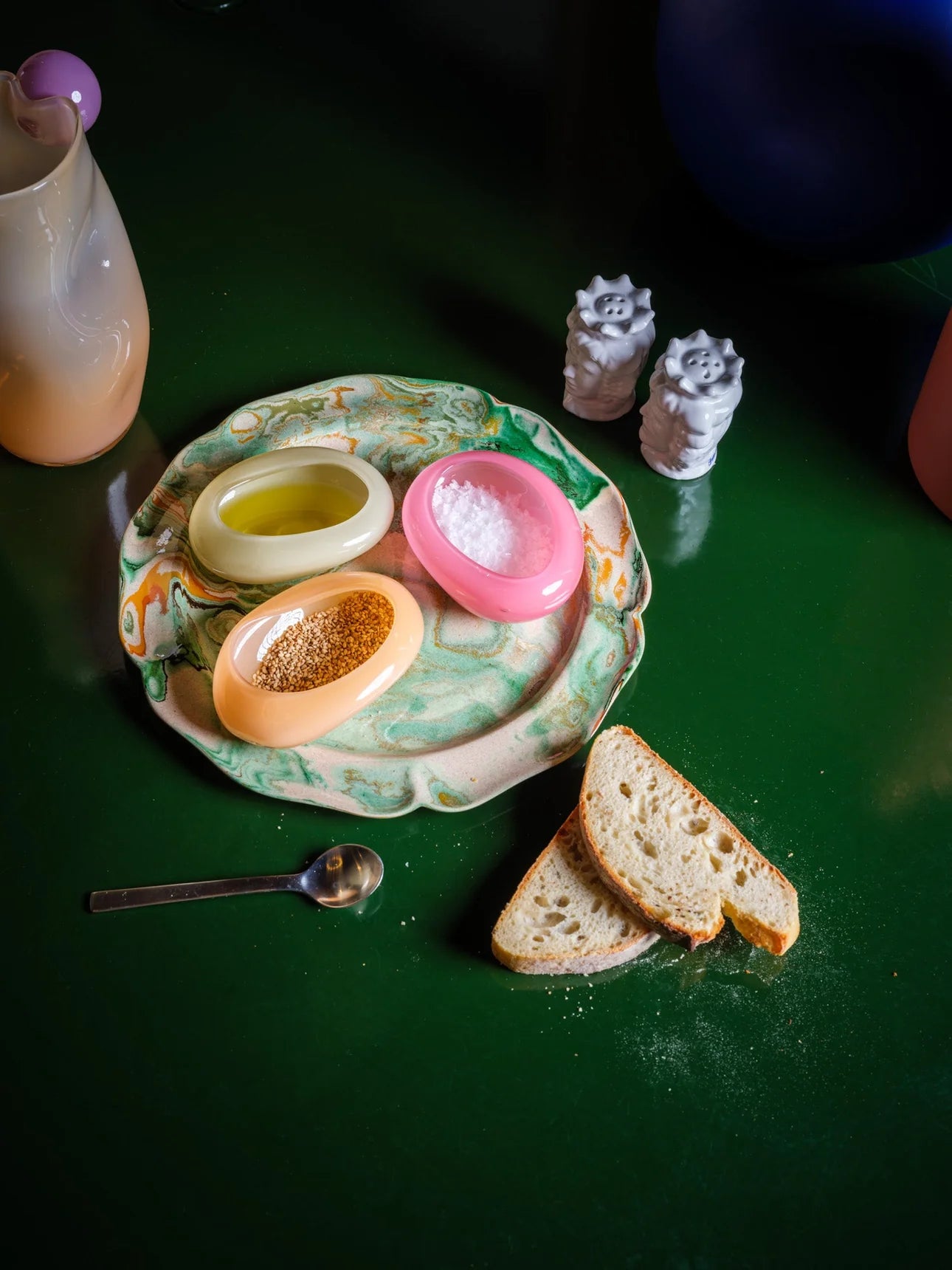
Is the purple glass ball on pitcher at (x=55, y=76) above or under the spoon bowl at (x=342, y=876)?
above

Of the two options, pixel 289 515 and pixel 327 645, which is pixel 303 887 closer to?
pixel 327 645

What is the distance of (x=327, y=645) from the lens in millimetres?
771

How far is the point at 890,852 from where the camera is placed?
29.9 inches

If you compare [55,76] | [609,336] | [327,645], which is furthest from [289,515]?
[55,76]

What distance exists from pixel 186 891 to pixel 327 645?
0.18 m

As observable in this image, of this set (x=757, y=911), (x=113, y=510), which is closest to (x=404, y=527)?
(x=113, y=510)

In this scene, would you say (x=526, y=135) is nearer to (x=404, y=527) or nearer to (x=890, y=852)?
(x=404, y=527)

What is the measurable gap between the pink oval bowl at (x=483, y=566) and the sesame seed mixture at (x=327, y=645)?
51 mm

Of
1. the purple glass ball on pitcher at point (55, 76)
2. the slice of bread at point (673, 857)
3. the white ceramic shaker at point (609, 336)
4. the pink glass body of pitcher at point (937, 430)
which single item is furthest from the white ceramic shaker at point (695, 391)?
the purple glass ball on pitcher at point (55, 76)

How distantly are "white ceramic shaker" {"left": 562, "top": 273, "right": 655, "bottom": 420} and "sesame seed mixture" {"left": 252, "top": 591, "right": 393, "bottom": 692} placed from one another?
26 cm

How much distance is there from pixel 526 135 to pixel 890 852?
765 millimetres

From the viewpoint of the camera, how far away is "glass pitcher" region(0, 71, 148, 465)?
751 millimetres

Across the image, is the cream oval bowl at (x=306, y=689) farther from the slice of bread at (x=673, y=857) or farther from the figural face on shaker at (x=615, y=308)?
the figural face on shaker at (x=615, y=308)

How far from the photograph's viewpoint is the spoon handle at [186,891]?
2.38 ft
